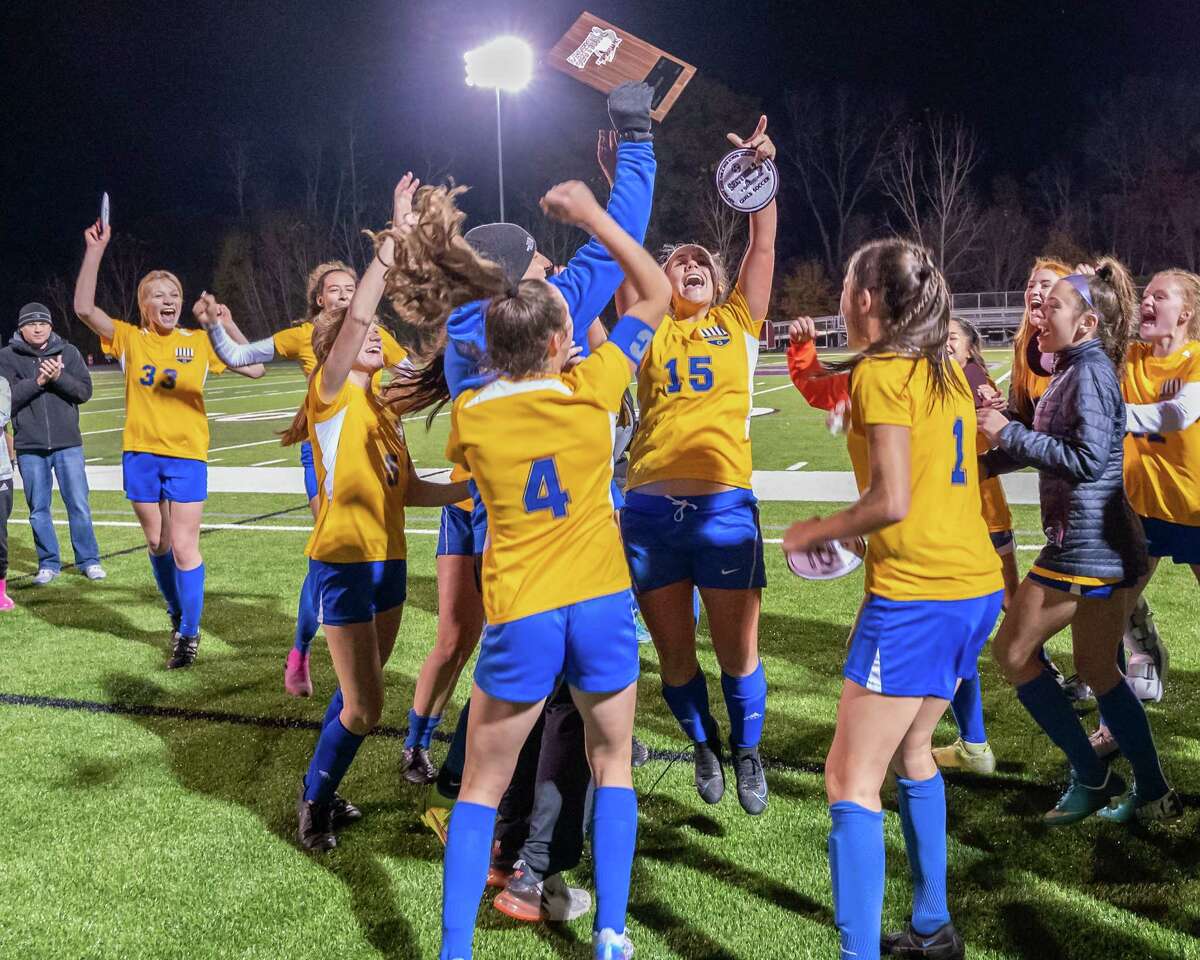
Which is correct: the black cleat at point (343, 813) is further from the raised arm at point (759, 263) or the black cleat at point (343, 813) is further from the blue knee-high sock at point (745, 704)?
the raised arm at point (759, 263)

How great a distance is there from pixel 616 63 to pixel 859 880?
8.30 feet

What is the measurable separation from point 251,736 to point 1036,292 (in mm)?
4006

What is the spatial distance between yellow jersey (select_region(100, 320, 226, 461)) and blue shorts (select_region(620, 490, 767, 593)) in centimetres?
351

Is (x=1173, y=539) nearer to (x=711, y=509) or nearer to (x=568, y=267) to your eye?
(x=711, y=509)

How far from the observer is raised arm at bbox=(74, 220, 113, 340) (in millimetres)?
5770

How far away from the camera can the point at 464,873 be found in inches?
102

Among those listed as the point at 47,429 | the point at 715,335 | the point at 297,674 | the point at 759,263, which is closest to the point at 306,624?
the point at 297,674

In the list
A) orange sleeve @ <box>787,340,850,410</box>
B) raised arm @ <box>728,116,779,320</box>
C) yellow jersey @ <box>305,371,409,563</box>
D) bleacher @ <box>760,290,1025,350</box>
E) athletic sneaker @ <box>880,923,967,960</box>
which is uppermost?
bleacher @ <box>760,290,1025,350</box>

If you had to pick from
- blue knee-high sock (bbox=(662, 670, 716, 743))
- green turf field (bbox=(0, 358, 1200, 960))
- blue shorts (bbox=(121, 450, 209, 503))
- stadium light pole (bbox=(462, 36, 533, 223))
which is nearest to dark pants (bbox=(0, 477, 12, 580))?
green turf field (bbox=(0, 358, 1200, 960))

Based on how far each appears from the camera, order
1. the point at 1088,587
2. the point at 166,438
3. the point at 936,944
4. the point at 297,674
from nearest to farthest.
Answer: the point at 936,944 < the point at 1088,587 < the point at 297,674 < the point at 166,438

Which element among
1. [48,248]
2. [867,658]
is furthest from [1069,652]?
[48,248]

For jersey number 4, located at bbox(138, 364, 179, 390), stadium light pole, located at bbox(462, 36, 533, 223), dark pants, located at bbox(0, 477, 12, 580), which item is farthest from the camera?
stadium light pole, located at bbox(462, 36, 533, 223)

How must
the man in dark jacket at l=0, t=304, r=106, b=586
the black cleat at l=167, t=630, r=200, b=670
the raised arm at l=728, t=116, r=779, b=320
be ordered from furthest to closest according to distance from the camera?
the man in dark jacket at l=0, t=304, r=106, b=586, the black cleat at l=167, t=630, r=200, b=670, the raised arm at l=728, t=116, r=779, b=320

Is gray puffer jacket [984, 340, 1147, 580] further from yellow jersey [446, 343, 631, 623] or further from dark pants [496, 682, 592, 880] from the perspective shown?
dark pants [496, 682, 592, 880]
